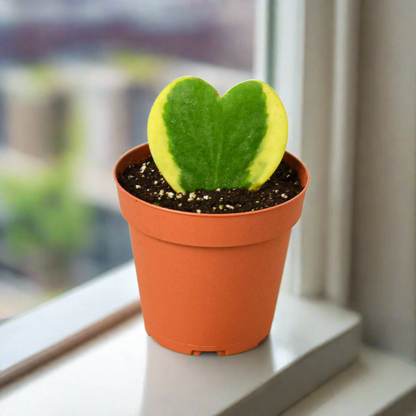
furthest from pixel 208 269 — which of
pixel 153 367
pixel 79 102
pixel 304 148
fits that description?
pixel 79 102

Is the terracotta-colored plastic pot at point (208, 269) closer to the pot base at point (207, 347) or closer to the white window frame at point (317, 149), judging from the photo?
the pot base at point (207, 347)

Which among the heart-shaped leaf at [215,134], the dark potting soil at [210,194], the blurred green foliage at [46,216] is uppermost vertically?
the heart-shaped leaf at [215,134]

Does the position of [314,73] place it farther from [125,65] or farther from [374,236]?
[125,65]

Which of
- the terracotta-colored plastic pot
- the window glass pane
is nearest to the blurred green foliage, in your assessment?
the window glass pane

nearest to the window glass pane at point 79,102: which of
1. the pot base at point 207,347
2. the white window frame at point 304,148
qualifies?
the white window frame at point 304,148

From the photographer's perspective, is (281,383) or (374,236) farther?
(374,236)

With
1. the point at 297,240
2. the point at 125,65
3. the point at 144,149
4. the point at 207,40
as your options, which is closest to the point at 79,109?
the point at 125,65

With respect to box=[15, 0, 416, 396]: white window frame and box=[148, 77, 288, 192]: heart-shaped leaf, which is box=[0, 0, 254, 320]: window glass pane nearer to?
box=[15, 0, 416, 396]: white window frame

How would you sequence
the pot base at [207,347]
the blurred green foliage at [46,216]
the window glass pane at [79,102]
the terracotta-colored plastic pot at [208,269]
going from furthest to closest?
the blurred green foliage at [46,216] < the window glass pane at [79,102] < the pot base at [207,347] < the terracotta-colored plastic pot at [208,269]
